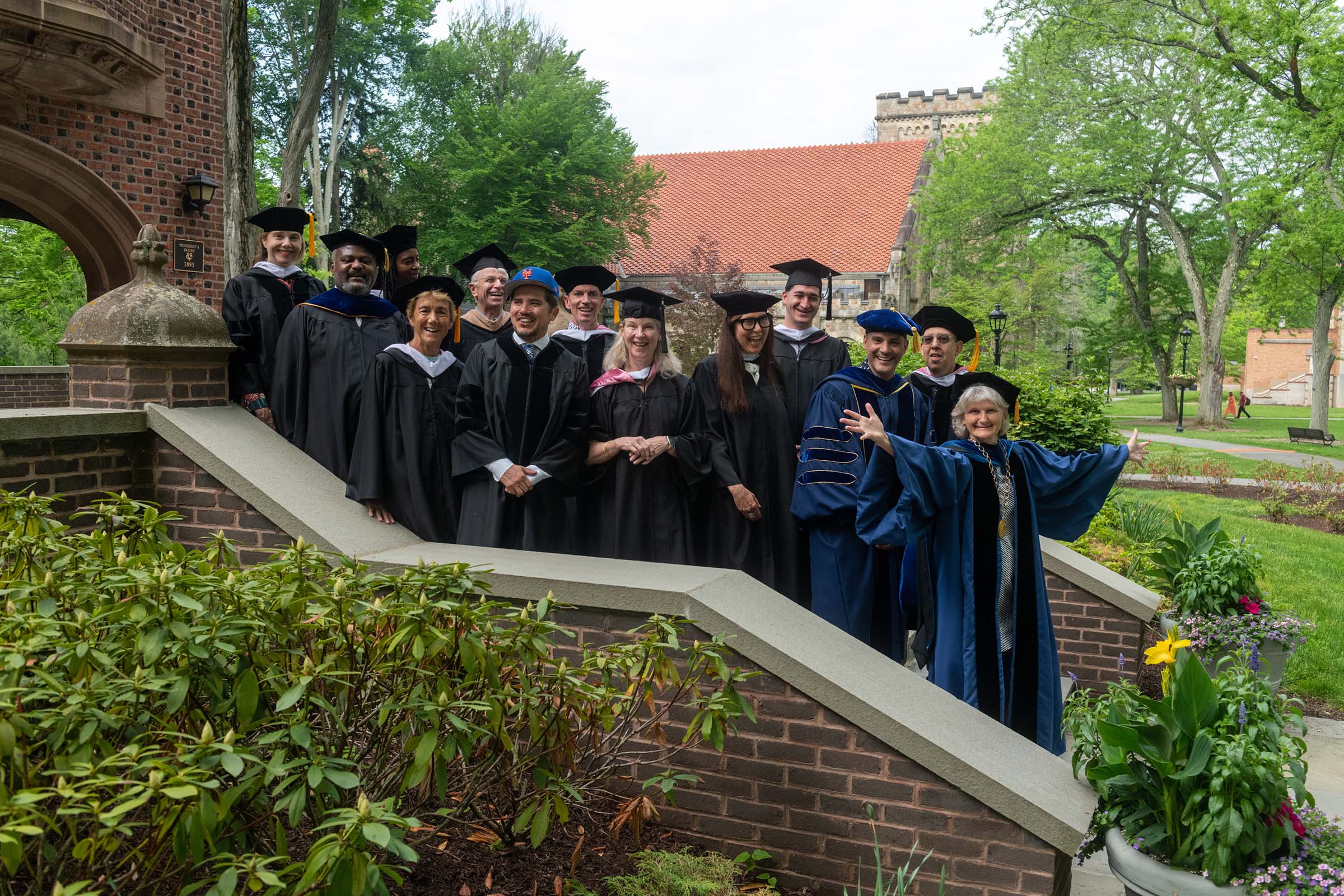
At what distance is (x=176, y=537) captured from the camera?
4.11 m

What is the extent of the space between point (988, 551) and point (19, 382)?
15.7 metres

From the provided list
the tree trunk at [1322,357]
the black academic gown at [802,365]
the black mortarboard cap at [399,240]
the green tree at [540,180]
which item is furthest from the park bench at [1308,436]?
the black mortarboard cap at [399,240]

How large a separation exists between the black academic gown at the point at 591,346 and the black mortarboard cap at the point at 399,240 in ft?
3.53

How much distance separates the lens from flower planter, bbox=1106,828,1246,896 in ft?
9.61

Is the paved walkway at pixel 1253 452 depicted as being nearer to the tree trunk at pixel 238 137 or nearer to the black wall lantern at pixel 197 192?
the tree trunk at pixel 238 137

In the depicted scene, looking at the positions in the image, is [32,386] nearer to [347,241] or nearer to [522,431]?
[347,241]

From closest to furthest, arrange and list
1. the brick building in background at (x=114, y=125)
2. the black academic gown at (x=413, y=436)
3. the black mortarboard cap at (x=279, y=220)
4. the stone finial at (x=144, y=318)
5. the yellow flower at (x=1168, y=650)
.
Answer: the yellow flower at (x=1168, y=650) < the stone finial at (x=144, y=318) < the black academic gown at (x=413, y=436) < the black mortarboard cap at (x=279, y=220) < the brick building in background at (x=114, y=125)

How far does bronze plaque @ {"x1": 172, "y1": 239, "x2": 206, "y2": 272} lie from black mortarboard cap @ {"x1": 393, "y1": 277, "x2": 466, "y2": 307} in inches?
257

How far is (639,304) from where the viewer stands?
4898 millimetres

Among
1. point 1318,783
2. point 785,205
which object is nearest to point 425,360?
point 1318,783

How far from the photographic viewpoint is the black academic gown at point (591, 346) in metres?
5.71

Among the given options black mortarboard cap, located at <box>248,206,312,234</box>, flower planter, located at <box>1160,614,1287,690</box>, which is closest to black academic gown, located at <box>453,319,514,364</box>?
black mortarboard cap, located at <box>248,206,312,234</box>

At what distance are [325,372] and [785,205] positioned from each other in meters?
31.5

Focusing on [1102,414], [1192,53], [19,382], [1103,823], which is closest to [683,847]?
[1103,823]
